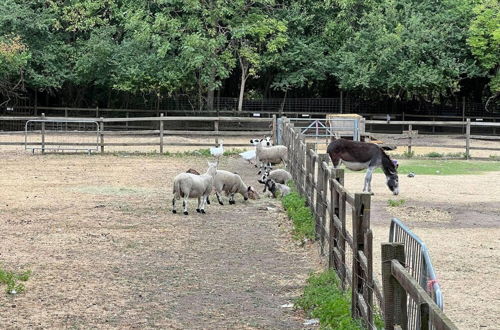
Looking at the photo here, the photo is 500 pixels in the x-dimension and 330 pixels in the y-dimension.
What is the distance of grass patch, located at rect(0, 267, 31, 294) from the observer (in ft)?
24.7

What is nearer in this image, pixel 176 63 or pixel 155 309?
pixel 155 309

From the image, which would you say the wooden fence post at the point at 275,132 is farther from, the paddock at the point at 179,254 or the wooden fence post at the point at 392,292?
the wooden fence post at the point at 392,292

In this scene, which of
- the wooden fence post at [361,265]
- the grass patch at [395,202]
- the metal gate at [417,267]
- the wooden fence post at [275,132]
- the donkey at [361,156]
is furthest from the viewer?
the wooden fence post at [275,132]

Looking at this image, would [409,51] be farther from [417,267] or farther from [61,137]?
[417,267]

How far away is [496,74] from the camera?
118 ft

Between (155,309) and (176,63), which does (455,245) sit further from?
(176,63)

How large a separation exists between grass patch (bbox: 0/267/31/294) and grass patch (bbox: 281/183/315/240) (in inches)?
152

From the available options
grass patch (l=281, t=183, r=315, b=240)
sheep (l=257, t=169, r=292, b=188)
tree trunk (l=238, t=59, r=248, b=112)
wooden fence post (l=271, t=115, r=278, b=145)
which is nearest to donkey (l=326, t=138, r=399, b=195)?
sheep (l=257, t=169, r=292, b=188)

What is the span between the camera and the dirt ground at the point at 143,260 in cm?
688

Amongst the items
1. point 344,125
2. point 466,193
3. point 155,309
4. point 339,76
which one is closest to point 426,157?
point 344,125

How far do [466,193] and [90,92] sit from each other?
29.2 metres

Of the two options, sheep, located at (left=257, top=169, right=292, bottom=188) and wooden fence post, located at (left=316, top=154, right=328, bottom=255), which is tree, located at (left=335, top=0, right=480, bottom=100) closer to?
sheep, located at (left=257, top=169, right=292, bottom=188)

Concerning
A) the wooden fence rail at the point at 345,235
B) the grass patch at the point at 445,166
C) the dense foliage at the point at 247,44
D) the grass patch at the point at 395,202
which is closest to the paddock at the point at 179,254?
the grass patch at the point at 395,202

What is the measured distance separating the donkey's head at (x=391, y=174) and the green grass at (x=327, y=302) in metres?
7.71
